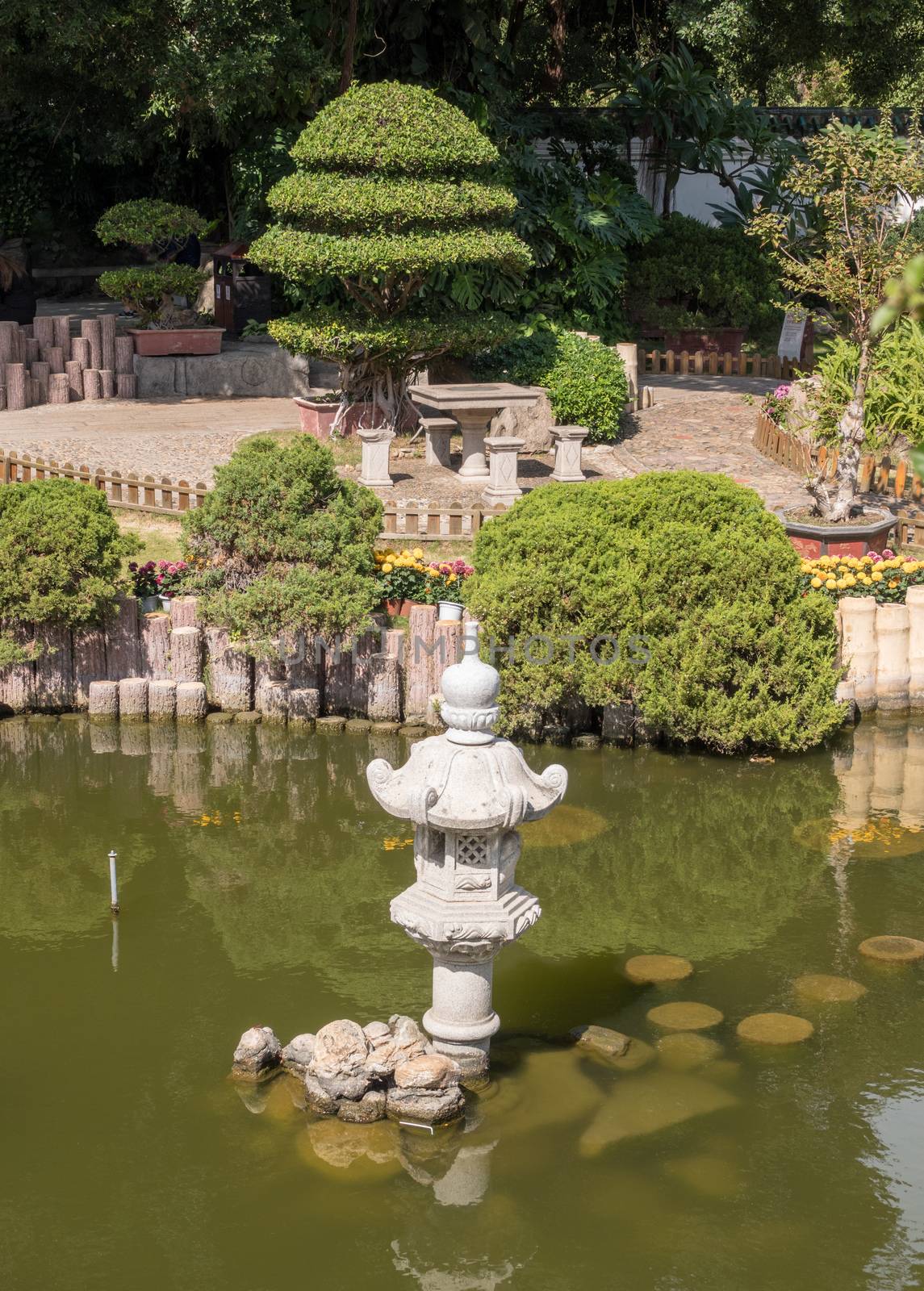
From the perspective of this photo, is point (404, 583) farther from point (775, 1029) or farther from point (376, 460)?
point (775, 1029)

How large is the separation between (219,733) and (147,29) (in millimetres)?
12253

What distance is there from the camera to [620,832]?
13.2 meters

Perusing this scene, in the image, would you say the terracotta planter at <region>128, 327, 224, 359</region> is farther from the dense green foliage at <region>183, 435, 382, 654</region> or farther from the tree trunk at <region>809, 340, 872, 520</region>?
the tree trunk at <region>809, 340, 872, 520</region>

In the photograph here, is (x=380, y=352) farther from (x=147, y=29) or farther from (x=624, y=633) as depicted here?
(x=624, y=633)

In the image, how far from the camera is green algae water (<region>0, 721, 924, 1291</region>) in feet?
27.1

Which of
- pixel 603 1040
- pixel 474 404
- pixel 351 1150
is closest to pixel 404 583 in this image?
pixel 474 404

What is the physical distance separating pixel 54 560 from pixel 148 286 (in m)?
12.1

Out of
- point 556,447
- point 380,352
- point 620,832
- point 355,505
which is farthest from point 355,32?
point 620,832

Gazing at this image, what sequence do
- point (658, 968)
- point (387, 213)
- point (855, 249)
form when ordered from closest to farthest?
point (658, 968)
point (855, 249)
point (387, 213)

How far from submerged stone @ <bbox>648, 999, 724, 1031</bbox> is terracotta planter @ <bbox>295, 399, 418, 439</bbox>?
13332mm

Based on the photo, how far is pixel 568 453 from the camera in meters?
20.3

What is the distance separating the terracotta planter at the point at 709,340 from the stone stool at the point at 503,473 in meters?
10.1

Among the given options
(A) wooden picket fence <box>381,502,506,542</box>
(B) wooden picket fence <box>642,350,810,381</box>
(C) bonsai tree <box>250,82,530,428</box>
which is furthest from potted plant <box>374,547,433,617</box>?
(B) wooden picket fence <box>642,350,810,381</box>

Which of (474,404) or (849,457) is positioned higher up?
(474,404)
